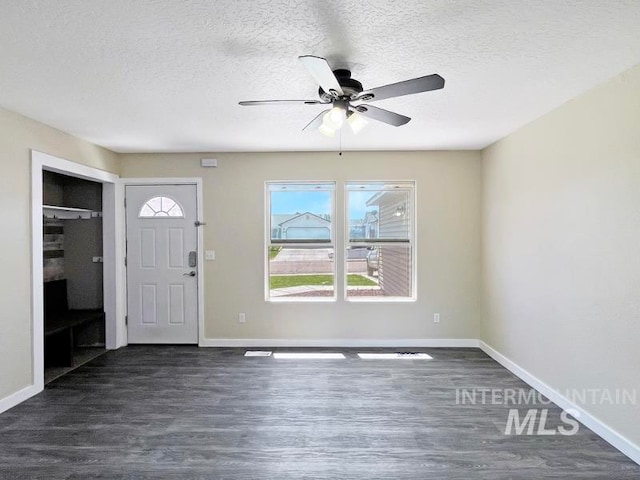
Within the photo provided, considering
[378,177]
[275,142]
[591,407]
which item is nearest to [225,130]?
[275,142]

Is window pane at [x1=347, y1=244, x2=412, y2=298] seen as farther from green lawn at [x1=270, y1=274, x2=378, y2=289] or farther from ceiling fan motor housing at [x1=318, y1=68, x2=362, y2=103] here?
ceiling fan motor housing at [x1=318, y1=68, x2=362, y2=103]

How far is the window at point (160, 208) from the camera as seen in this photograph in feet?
14.3

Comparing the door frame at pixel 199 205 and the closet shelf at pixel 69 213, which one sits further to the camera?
the door frame at pixel 199 205

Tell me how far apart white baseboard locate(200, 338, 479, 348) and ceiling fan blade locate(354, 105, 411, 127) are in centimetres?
288

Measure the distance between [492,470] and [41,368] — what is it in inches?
145

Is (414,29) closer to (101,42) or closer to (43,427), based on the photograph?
(101,42)

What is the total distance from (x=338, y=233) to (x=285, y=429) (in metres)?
2.43

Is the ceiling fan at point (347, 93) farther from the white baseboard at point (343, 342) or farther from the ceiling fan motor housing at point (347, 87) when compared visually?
the white baseboard at point (343, 342)

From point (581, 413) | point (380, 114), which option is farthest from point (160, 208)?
point (581, 413)

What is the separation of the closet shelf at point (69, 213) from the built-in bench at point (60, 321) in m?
0.79

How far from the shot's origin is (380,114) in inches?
88.8

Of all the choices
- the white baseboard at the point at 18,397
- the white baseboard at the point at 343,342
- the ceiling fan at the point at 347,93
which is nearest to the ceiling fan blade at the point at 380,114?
the ceiling fan at the point at 347,93

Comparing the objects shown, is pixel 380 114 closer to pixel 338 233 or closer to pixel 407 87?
pixel 407 87

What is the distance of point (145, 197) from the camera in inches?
172
